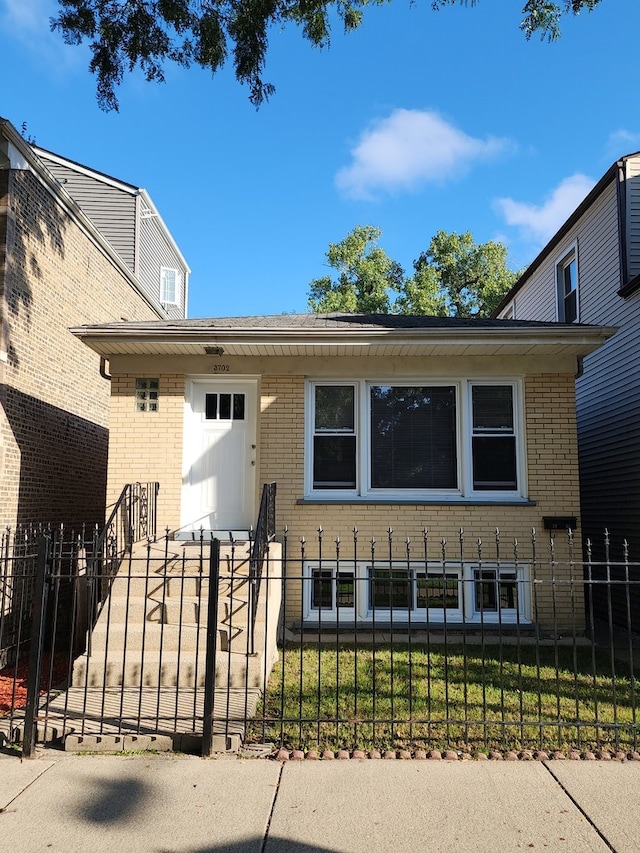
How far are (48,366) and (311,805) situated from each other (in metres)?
7.83

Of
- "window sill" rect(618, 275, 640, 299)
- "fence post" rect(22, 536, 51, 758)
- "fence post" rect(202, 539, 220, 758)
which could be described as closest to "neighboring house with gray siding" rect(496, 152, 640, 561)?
"window sill" rect(618, 275, 640, 299)

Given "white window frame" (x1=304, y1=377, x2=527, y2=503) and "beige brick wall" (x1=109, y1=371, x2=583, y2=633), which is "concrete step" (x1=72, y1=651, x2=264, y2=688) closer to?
"beige brick wall" (x1=109, y1=371, x2=583, y2=633)

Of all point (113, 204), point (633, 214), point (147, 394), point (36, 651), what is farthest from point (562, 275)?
point (36, 651)

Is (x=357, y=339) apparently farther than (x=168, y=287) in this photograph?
No

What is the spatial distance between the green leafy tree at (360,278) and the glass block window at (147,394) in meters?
26.2

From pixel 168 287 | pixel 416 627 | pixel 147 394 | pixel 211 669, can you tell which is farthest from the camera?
pixel 168 287

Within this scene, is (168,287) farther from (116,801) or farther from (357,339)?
(116,801)

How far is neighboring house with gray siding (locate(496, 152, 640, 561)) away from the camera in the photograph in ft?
34.0

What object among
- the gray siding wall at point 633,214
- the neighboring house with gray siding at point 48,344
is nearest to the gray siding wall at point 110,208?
the neighboring house with gray siding at point 48,344

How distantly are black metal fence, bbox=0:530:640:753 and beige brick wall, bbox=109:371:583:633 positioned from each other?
68 mm

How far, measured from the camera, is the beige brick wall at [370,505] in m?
8.88

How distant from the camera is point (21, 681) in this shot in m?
7.05

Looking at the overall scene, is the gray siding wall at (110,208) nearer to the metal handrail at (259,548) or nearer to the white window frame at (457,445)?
the white window frame at (457,445)

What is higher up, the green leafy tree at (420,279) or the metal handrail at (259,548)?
the green leafy tree at (420,279)
